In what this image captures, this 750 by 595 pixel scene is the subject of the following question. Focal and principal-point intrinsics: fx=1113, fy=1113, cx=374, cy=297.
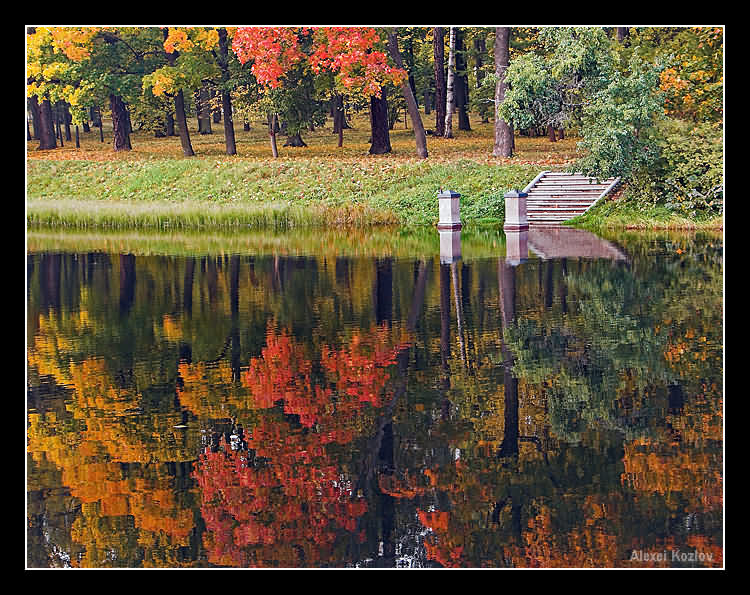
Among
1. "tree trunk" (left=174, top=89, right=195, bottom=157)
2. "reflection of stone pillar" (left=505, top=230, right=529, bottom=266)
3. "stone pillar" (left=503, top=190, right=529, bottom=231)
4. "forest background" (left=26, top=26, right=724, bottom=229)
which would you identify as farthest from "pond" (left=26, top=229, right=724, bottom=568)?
"tree trunk" (left=174, top=89, right=195, bottom=157)

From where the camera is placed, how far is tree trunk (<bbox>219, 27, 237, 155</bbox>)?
147 feet

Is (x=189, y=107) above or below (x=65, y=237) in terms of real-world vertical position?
above

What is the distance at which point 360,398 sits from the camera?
10.3 meters

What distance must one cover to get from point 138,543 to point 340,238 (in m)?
21.4

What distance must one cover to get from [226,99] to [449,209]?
18177mm

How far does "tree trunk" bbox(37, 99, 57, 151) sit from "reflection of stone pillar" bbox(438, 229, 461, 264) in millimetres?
26066

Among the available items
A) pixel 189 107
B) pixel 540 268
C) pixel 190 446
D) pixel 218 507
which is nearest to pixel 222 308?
pixel 540 268

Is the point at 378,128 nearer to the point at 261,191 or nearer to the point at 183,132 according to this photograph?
the point at 261,191

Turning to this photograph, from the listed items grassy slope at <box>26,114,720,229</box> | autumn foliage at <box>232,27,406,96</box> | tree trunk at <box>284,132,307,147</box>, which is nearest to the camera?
grassy slope at <box>26,114,720,229</box>

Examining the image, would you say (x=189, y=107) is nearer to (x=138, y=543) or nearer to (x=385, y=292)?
(x=385, y=292)

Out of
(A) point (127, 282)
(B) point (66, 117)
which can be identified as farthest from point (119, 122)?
(A) point (127, 282)

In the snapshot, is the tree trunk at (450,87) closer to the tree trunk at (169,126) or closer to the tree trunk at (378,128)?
the tree trunk at (378,128)

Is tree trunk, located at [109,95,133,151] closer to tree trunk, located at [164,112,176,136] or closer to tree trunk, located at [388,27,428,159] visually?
tree trunk, located at [164,112,176,136]

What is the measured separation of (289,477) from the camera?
7.96 m
